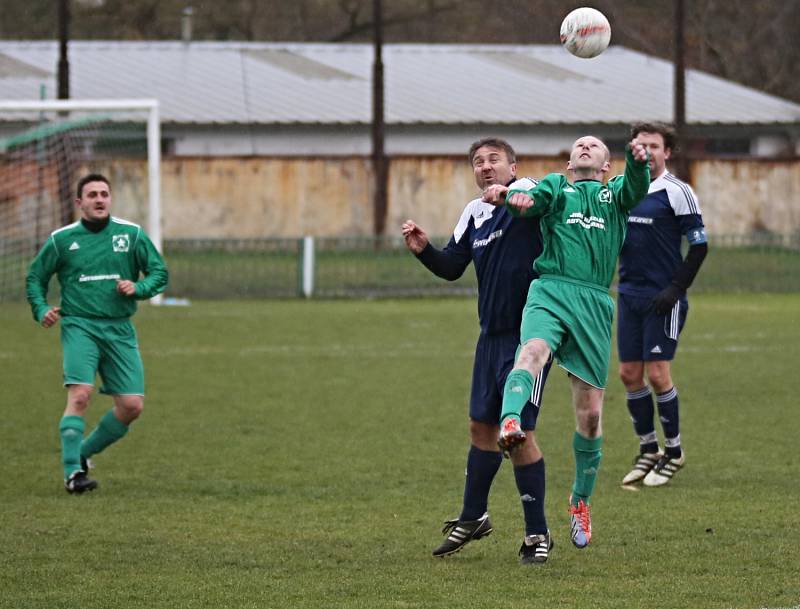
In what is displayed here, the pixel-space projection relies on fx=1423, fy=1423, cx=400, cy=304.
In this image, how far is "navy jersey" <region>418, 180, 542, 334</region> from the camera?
6895 mm

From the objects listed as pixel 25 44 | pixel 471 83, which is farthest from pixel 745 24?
pixel 25 44

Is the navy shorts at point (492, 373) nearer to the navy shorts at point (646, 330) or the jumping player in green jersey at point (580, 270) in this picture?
the jumping player in green jersey at point (580, 270)

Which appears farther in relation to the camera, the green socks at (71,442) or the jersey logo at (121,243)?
the jersey logo at (121,243)

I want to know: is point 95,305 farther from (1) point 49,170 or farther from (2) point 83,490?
(1) point 49,170

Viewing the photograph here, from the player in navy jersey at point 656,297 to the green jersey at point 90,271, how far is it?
308 centimetres

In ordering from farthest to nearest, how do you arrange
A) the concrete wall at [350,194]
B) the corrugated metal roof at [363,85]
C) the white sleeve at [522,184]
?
1. the corrugated metal roof at [363,85]
2. the concrete wall at [350,194]
3. the white sleeve at [522,184]

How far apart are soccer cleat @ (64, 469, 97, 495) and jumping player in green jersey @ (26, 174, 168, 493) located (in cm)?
12

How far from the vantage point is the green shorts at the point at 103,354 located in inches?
359

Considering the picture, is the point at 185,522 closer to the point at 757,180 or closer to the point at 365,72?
the point at 757,180

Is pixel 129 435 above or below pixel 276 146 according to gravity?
below

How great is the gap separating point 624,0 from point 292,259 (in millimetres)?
28077

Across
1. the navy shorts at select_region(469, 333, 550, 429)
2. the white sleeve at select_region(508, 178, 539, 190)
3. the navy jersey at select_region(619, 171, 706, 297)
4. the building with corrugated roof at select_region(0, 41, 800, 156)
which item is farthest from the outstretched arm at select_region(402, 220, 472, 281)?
→ the building with corrugated roof at select_region(0, 41, 800, 156)

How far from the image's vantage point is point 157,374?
15.1 metres

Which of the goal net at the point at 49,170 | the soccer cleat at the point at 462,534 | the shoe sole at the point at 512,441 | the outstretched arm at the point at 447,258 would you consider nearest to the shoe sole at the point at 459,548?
the soccer cleat at the point at 462,534
